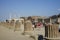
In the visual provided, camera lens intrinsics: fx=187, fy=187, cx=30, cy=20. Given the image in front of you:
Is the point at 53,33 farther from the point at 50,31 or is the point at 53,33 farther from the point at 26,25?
the point at 26,25

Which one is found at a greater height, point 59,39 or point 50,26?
point 50,26

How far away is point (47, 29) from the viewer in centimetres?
1102

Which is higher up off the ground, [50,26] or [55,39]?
[50,26]

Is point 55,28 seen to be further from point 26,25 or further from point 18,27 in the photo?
point 18,27

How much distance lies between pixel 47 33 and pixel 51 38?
2.52 ft

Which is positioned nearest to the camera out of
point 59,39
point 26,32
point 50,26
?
point 59,39

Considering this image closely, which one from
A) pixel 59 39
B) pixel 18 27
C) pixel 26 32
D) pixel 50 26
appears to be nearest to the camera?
pixel 59 39

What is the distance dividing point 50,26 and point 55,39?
99 centimetres

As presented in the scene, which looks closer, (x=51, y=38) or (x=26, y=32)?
(x=51, y=38)

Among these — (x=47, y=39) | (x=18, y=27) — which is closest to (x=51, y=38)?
(x=47, y=39)

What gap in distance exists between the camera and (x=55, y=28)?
35.4ft

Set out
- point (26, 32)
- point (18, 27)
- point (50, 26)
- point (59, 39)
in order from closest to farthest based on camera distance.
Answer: point (59, 39) < point (50, 26) < point (26, 32) < point (18, 27)

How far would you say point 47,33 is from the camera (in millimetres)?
11008

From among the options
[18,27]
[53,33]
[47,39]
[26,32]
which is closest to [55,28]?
[53,33]
